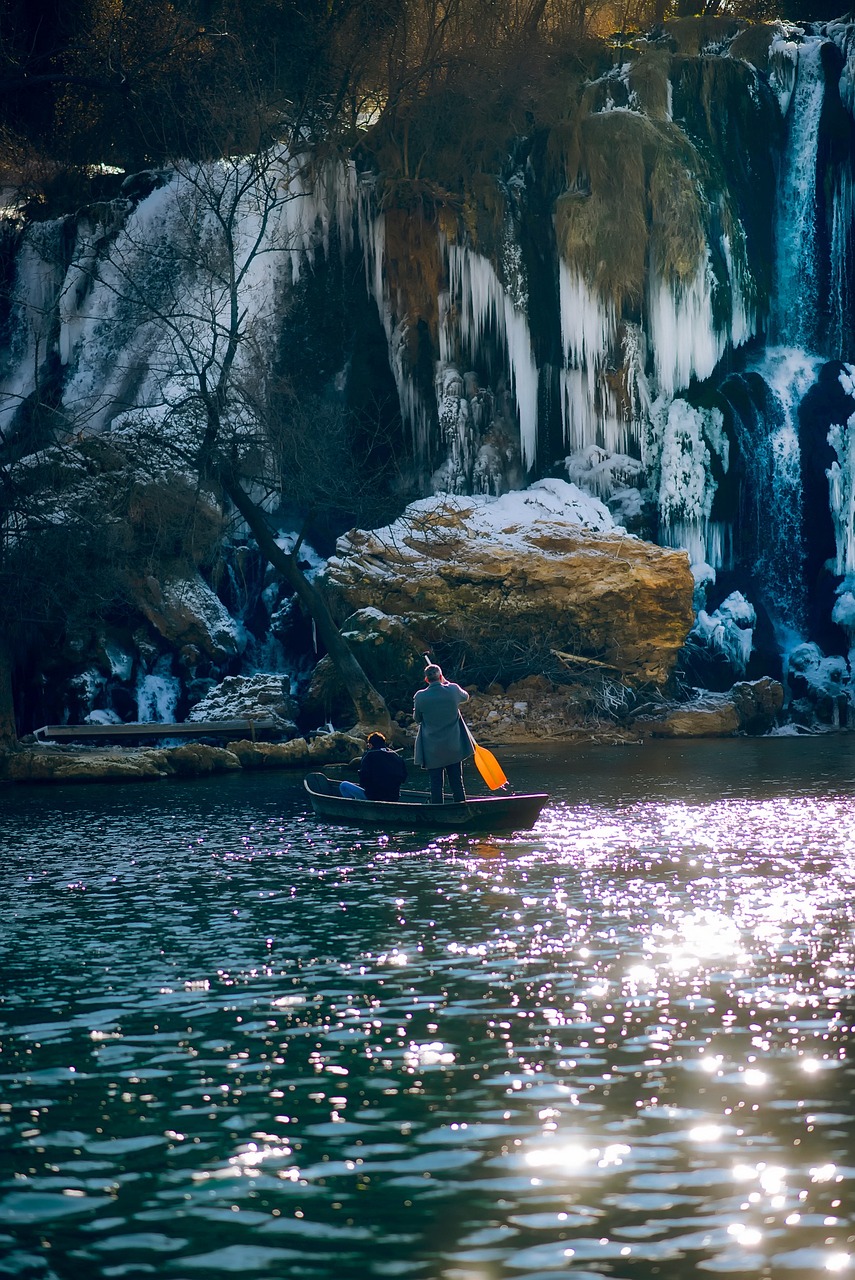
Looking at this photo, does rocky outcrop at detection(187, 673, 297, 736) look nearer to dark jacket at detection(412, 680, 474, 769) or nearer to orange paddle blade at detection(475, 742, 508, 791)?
orange paddle blade at detection(475, 742, 508, 791)

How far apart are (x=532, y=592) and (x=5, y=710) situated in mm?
12526

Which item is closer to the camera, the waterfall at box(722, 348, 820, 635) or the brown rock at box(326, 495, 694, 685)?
the brown rock at box(326, 495, 694, 685)

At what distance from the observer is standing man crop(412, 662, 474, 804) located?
18062 millimetres

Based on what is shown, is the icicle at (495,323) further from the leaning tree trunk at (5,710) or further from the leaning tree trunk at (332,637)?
the leaning tree trunk at (5,710)

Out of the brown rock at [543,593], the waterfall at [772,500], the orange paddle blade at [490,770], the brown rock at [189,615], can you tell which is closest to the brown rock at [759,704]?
the brown rock at [543,593]

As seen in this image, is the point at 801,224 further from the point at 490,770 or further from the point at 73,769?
the point at 490,770

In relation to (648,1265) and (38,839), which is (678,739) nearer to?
(38,839)

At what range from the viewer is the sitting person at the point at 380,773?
1936 cm

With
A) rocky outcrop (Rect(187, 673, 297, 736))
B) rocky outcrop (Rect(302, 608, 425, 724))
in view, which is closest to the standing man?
rocky outcrop (Rect(187, 673, 297, 736))

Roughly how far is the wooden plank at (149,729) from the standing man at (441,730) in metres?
14.1

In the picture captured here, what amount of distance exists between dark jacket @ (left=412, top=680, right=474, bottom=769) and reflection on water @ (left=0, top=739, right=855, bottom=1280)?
97.4 inches

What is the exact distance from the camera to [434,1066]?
804 cm

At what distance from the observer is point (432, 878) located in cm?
1485

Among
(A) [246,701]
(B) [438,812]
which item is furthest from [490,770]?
(A) [246,701]
